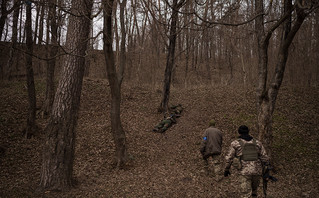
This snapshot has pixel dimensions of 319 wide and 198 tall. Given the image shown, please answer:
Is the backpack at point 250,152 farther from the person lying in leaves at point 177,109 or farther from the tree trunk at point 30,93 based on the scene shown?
the tree trunk at point 30,93

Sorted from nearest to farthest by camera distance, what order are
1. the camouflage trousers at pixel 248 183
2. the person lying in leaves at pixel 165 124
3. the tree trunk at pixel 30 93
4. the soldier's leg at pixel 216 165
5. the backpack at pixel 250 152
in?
1. the backpack at pixel 250 152
2. the camouflage trousers at pixel 248 183
3. the soldier's leg at pixel 216 165
4. the tree trunk at pixel 30 93
5. the person lying in leaves at pixel 165 124

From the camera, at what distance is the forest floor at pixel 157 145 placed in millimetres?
6797

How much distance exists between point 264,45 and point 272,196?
523 cm

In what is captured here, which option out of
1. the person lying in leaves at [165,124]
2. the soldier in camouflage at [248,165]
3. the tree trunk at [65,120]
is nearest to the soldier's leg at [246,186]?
the soldier in camouflage at [248,165]

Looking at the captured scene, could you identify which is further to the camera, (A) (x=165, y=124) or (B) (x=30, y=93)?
(A) (x=165, y=124)

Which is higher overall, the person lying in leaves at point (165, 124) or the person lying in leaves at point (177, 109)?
the person lying in leaves at point (177, 109)

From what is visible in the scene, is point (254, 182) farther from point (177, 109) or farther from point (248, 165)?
point (177, 109)

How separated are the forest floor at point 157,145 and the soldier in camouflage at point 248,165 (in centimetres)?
154

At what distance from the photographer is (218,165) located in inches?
294

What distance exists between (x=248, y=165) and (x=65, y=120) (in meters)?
5.20

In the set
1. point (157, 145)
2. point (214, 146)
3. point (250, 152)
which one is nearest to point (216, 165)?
point (214, 146)

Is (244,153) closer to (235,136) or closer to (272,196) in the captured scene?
(272,196)

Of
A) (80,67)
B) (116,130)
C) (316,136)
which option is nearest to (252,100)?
(316,136)

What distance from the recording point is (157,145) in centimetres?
1077
